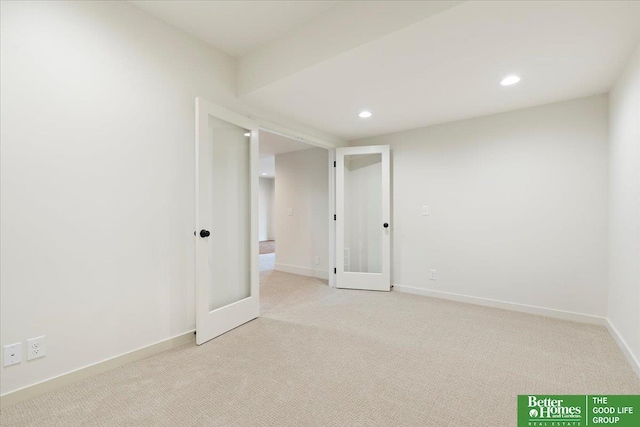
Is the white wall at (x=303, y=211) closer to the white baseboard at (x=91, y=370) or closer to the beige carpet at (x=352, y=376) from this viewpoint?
Answer: the beige carpet at (x=352, y=376)

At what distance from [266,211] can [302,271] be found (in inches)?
246

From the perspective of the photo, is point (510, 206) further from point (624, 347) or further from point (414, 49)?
point (414, 49)

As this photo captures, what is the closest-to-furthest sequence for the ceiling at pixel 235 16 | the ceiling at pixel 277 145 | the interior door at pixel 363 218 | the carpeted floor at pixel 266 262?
the ceiling at pixel 235 16, the interior door at pixel 363 218, the ceiling at pixel 277 145, the carpeted floor at pixel 266 262

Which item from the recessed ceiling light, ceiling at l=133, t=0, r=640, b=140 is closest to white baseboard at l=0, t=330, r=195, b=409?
ceiling at l=133, t=0, r=640, b=140

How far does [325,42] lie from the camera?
2.12 m

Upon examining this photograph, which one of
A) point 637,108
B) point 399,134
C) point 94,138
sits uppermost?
point 399,134

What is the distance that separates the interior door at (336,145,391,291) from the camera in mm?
4066

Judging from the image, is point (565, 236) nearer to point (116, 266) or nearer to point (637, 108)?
point (637, 108)

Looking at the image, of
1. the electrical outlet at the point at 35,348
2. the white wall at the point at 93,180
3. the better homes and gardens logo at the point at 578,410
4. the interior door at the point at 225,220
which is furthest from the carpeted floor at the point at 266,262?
the better homes and gardens logo at the point at 578,410

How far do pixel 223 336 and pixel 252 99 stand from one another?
2.34m

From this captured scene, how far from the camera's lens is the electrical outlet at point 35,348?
168cm

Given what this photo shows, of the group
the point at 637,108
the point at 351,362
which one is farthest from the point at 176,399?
the point at 637,108

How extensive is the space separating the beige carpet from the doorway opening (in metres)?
2.23

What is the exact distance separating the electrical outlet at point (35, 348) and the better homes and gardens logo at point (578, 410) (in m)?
2.78
